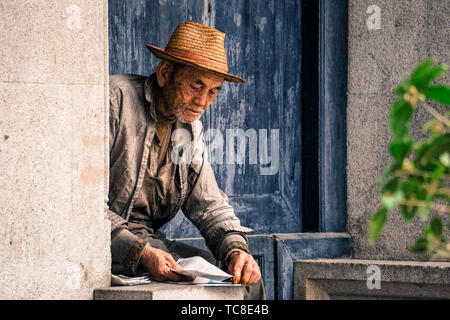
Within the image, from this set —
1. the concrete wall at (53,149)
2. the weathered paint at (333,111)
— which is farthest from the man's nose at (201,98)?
the weathered paint at (333,111)

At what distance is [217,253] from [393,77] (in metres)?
1.73

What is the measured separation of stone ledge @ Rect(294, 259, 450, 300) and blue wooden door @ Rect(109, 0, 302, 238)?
45 cm

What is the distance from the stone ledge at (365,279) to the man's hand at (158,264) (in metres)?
1.53

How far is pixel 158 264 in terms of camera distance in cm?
380

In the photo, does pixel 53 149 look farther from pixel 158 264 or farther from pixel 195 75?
pixel 195 75

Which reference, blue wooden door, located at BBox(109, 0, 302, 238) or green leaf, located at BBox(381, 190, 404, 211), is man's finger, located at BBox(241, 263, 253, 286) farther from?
green leaf, located at BBox(381, 190, 404, 211)

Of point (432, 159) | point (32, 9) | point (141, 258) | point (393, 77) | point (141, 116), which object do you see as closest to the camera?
point (432, 159)

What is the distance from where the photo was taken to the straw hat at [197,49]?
13.7 ft

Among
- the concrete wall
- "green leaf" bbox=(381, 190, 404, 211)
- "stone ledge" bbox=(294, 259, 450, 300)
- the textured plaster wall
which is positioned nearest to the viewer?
"green leaf" bbox=(381, 190, 404, 211)

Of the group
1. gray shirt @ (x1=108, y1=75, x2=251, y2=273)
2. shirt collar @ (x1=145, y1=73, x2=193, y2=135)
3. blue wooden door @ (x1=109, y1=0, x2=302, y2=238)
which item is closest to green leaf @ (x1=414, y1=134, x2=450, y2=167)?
gray shirt @ (x1=108, y1=75, x2=251, y2=273)

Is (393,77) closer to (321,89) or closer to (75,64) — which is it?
(321,89)

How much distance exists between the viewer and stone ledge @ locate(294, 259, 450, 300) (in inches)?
188

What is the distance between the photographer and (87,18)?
3.68 m

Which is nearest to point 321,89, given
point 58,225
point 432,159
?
point 58,225
